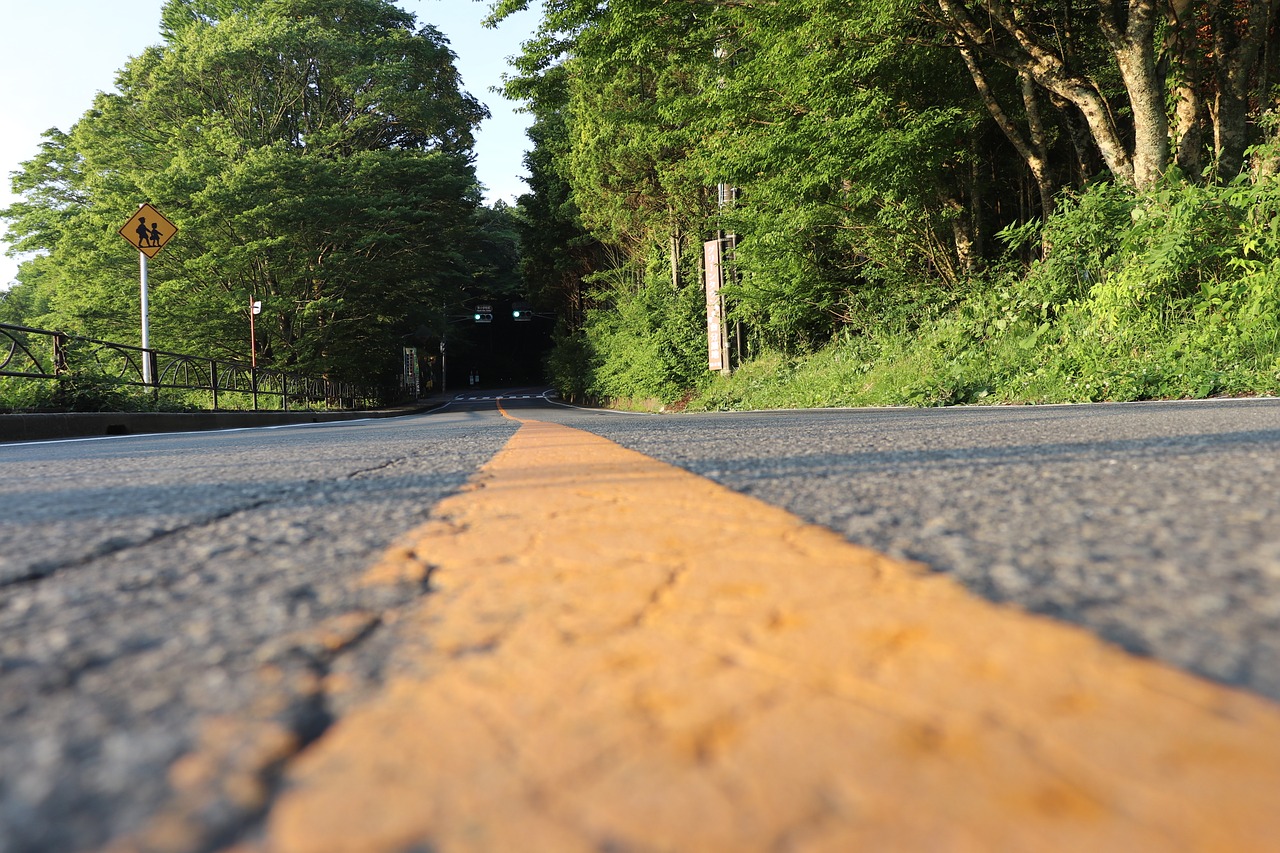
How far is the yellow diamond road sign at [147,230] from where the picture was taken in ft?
44.7

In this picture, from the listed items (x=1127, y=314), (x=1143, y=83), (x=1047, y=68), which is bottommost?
(x=1127, y=314)

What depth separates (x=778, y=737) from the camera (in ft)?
1.93

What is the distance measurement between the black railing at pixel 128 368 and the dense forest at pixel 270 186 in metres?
4.90

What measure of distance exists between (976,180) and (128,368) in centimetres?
1343

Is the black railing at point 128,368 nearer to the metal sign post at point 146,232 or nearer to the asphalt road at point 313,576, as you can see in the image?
the metal sign post at point 146,232

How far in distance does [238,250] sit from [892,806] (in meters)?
23.5

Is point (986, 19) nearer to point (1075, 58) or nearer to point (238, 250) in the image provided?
point (1075, 58)

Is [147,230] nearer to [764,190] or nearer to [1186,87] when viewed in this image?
[764,190]

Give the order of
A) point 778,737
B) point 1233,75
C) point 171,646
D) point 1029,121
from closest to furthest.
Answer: point 778,737
point 171,646
point 1233,75
point 1029,121

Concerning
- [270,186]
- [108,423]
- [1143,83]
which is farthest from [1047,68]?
[270,186]

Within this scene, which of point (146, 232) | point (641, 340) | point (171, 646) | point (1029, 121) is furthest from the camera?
point (641, 340)

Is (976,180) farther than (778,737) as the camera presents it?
Yes

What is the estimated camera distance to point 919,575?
1.08m

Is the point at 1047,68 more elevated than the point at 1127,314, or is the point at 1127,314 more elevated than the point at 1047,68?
the point at 1047,68
